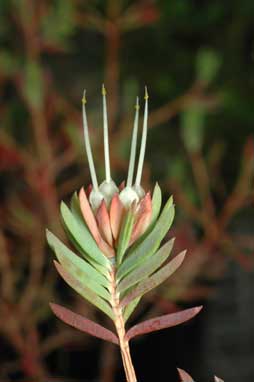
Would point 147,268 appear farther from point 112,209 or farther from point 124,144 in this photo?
point 124,144

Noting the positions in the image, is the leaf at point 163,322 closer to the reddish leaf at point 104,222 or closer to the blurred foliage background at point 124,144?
the reddish leaf at point 104,222

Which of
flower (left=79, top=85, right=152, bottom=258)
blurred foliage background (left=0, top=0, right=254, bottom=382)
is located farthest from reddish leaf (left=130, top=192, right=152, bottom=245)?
blurred foliage background (left=0, top=0, right=254, bottom=382)

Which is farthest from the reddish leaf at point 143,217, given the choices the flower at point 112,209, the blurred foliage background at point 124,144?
the blurred foliage background at point 124,144

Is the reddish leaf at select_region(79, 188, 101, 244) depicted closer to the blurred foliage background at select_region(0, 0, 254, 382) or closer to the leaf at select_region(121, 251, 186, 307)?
the leaf at select_region(121, 251, 186, 307)

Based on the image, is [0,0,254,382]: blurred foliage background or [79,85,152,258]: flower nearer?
[79,85,152,258]: flower

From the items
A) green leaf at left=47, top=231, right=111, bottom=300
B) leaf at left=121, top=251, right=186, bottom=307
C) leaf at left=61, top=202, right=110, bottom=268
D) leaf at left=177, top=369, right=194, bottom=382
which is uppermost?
leaf at left=61, top=202, right=110, bottom=268

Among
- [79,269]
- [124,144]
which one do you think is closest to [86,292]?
[79,269]

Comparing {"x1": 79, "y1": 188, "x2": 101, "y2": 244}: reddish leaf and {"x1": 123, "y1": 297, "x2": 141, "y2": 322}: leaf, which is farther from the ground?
A: {"x1": 79, "y1": 188, "x2": 101, "y2": 244}: reddish leaf

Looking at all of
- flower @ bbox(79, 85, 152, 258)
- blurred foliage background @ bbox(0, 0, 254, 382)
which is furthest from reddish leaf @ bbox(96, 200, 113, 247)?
blurred foliage background @ bbox(0, 0, 254, 382)
